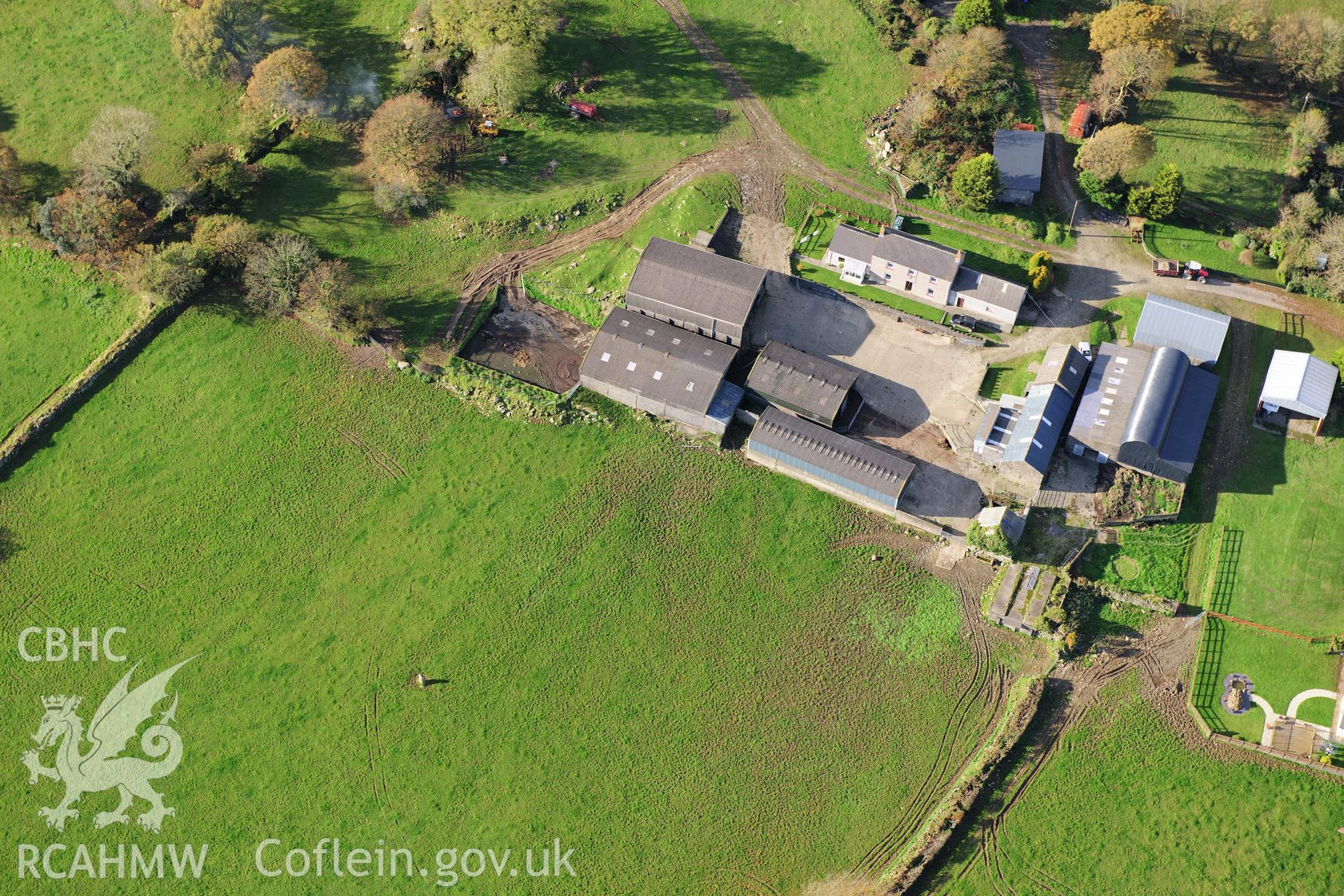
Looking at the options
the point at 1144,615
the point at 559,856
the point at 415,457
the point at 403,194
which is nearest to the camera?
the point at 559,856

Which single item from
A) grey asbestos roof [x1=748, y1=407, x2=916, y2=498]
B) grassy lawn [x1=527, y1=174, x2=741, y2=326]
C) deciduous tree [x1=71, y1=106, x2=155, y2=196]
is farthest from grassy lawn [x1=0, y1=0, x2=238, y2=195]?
grey asbestos roof [x1=748, y1=407, x2=916, y2=498]

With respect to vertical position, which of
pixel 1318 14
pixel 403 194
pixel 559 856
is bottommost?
pixel 559 856

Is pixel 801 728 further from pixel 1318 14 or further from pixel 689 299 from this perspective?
pixel 1318 14

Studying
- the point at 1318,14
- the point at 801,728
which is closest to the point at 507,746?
the point at 801,728

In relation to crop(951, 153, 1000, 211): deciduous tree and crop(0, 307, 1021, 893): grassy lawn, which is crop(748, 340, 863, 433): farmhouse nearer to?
crop(0, 307, 1021, 893): grassy lawn

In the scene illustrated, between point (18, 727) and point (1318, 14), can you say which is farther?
point (1318, 14)

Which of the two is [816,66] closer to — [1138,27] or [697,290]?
[1138,27]

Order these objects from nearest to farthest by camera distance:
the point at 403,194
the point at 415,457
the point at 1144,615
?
the point at 1144,615, the point at 415,457, the point at 403,194
